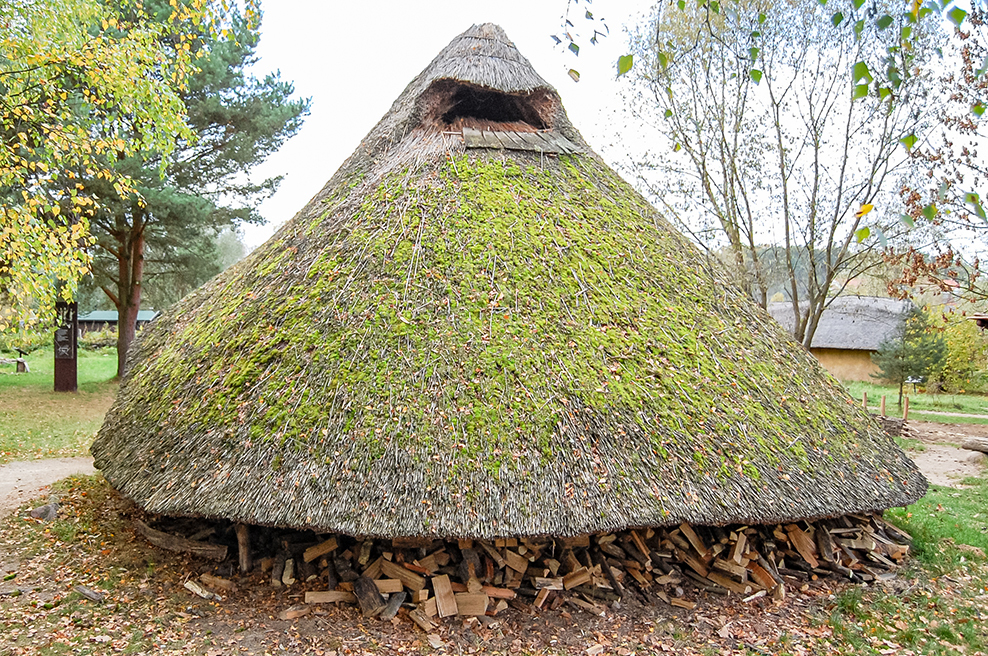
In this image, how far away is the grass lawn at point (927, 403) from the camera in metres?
17.6

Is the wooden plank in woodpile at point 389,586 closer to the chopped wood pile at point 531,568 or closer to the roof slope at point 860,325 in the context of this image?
the chopped wood pile at point 531,568

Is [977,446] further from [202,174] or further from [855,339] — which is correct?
[202,174]

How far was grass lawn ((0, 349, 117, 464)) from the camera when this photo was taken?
→ 10.6 m

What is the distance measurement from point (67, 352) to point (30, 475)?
968 centimetres

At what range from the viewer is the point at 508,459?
446 centimetres

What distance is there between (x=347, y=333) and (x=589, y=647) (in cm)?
306

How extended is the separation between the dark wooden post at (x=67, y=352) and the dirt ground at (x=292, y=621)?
12937 millimetres

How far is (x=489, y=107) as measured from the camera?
7930 mm

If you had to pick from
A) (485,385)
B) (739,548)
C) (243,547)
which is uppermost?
(485,385)

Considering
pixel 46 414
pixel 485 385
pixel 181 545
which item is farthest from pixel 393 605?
pixel 46 414

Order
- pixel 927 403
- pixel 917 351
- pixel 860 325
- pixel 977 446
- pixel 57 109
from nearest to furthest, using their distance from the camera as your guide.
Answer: pixel 57 109 < pixel 977 446 < pixel 917 351 < pixel 927 403 < pixel 860 325

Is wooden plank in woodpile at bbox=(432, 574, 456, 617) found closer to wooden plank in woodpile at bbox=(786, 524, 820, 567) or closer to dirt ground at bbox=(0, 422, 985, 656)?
dirt ground at bbox=(0, 422, 985, 656)

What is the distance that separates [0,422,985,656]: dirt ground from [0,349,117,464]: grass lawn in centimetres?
601

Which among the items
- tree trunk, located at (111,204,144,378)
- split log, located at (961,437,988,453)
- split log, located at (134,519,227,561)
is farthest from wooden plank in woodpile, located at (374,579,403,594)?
tree trunk, located at (111,204,144,378)
